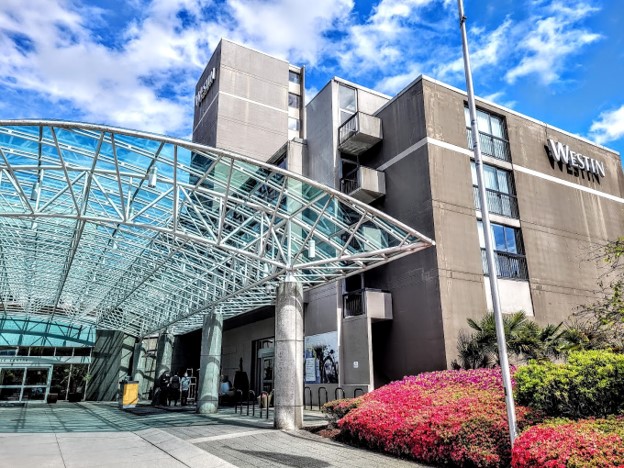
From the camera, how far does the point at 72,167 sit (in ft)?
43.6

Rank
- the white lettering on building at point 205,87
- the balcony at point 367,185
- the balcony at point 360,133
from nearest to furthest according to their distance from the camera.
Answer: the balcony at point 367,185 → the balcony at point 360,133 → the white lettering on building at point 205,87

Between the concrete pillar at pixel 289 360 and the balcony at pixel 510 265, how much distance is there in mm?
9622

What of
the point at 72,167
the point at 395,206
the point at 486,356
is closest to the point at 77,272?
the point at 72,167

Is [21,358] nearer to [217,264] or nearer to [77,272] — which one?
[77,272]

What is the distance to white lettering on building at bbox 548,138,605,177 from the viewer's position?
24.3 m

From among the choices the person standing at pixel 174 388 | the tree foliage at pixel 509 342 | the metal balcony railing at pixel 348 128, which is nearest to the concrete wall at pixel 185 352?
the person standing at pixel 174 388

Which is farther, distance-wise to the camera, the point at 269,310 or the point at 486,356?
the point at 269,310

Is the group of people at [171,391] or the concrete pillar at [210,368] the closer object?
the concrete pillar at [210,368]

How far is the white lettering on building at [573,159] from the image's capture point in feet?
79.7

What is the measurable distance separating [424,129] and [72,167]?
560 inches

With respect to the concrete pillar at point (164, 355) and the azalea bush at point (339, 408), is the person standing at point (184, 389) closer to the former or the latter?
the concrete pillar at point (164, 355)

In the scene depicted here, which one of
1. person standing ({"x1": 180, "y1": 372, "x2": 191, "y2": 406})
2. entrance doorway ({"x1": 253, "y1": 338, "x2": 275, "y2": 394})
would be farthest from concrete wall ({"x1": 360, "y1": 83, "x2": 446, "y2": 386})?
person standing ({"x1": 180, "y1": 372, "x2": 191, "y2": 406})

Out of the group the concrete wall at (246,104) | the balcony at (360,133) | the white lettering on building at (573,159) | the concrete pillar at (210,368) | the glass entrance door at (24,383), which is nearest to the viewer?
the concrete pillar at (210,368)

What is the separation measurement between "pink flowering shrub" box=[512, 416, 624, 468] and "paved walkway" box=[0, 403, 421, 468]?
7.92ft
